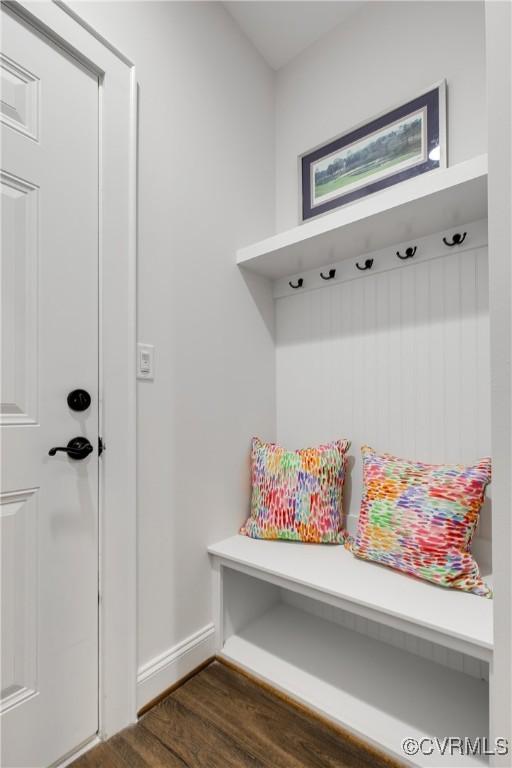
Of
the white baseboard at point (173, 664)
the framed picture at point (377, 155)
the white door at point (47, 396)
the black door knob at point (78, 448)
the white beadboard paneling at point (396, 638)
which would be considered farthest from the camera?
the framed picture at point (377, 155)

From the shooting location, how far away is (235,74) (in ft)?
5.57

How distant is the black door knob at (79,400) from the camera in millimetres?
1076

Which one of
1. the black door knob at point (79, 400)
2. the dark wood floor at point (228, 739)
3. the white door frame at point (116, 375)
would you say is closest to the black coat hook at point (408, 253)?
the white door frame at point (116, 375)

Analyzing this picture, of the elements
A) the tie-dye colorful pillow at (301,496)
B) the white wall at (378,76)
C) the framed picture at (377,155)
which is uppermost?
the white wall at (378,76)

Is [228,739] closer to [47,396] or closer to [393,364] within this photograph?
[47,396]

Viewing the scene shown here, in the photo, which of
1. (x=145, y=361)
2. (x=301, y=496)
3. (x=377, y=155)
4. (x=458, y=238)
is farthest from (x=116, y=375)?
(x=377, y=155)

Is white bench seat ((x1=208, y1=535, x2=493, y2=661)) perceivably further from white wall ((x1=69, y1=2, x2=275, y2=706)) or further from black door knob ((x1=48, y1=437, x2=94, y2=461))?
black door knob ((x1=48, y1=437, x2=94, y2=461))

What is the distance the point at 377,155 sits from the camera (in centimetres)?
159

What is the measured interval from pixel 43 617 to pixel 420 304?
5.31 feet

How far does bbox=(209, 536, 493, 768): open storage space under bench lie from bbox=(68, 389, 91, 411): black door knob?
787mm

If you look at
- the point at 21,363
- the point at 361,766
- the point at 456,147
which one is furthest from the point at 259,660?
the point at 456,147

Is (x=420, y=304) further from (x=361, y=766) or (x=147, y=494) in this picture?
(x=361, y=766)

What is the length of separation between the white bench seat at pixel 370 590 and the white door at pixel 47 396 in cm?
57

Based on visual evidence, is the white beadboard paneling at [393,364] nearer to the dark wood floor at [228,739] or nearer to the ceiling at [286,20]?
the dark wood floor at [228,739]
